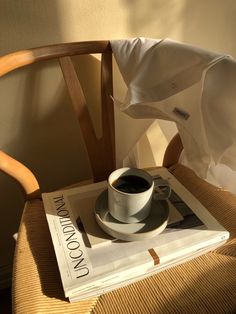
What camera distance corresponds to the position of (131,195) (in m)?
0.51

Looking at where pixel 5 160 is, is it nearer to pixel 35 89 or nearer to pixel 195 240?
pixel 35 89

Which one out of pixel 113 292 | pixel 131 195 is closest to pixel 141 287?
pixel 113 292

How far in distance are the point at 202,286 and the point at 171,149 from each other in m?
0.34

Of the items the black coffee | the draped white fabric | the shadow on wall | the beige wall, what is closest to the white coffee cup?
the black coffee

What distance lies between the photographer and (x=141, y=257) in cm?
51

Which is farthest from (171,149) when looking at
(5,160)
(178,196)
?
(5,160)

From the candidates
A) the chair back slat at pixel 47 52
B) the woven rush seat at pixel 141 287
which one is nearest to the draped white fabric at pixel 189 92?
the chair back slat at pixel 47 52

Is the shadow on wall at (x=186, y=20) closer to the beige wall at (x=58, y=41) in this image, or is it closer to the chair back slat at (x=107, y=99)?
the beige wall at (x=58, y=41)

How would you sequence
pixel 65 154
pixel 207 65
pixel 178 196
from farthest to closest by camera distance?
pixel 65 154 → pixel 178 196 → pixel 207 65

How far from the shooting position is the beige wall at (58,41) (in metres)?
0.66

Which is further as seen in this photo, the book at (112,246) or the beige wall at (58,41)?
the beige wall at (58,41)

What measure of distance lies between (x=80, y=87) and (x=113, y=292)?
1.37ft

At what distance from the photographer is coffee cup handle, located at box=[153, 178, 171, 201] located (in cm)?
59

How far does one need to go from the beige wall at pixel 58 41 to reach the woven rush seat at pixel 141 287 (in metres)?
0.29
